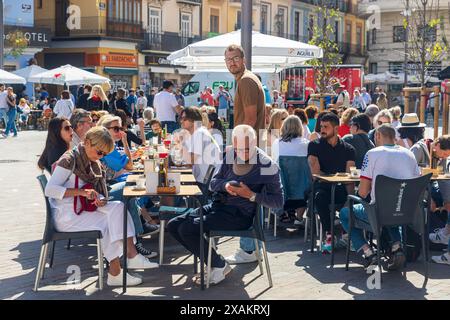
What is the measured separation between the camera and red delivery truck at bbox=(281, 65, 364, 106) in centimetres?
3003

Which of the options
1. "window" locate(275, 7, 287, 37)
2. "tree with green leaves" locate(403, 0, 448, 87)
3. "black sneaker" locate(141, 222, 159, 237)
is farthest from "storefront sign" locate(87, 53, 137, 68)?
"black sneaker" locate(141, 222, 159, 237)

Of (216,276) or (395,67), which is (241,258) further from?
(395,67)

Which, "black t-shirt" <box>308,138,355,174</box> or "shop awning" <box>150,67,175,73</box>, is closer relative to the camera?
"black t-shirt" <box>308,138,355,174</box>

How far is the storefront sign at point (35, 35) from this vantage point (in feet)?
116

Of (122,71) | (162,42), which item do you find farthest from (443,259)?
(162,42)

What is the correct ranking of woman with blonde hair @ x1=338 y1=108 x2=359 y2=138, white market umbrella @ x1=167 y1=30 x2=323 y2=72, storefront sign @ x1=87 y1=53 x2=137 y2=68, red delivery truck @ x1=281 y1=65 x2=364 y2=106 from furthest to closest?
1. storefront sign @ x1=87 y1=53 x2=137 y2=68
2. red delivery truck @ x1=281 y1=65 x2=364 y2=106
3. white market umbrella @ x1=167 y1=30 x2=323 y2=72
4. woman with blonde hair @ x1=338 y1=108 x2=359 y2=138

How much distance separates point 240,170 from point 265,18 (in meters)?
45.1

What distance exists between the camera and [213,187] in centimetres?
660

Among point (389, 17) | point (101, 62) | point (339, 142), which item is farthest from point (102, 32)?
point (339, 142)

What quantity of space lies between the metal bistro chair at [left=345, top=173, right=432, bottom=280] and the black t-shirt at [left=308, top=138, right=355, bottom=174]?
4.47ft

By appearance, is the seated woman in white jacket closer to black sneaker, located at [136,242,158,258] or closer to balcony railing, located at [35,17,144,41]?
black sneaker, located at [136,242,158,258]

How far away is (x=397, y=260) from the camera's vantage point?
22.3 feet
